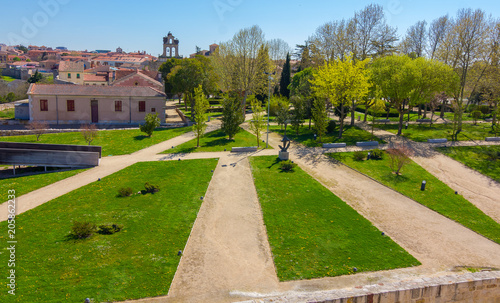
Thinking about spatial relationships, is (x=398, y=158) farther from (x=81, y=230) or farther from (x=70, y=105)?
(x=70, y=105)

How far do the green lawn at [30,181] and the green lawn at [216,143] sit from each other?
8.17 meters

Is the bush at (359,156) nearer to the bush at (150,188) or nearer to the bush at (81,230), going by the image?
the bush at (150,188)

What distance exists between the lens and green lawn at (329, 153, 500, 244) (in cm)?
1717

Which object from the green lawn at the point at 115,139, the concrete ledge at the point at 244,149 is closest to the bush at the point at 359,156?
the concrete ledge at the point at 244,149

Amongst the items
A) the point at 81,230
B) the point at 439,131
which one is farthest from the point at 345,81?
the point at 81,230

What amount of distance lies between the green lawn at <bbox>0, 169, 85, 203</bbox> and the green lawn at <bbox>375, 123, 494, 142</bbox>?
31.8 m

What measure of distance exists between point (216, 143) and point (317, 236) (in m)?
17.8

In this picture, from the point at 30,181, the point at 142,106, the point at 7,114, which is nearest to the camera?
the point at 30,181

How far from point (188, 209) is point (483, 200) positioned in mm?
18467

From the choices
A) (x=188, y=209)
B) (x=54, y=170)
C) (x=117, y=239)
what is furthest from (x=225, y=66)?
(x=117, y=239)

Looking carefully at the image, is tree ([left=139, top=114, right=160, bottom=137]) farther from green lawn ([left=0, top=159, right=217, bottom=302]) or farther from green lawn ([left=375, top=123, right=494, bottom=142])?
green lawn ([left=375, top=123, right=494, bottom=142])

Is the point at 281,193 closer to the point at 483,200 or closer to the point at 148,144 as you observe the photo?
the point at 483,200

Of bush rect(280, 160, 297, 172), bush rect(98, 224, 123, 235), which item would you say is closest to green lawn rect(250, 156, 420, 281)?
bush rect(280, 160, 297, 172)

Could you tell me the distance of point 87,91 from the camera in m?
40.2
